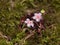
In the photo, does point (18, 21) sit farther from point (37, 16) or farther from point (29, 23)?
point (37, 16)

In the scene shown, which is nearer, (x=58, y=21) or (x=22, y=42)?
(x=22, y=42)

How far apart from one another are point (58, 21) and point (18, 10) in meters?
0.58

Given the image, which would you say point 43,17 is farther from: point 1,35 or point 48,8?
point 1,35

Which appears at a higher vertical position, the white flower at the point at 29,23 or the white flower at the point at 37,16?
the white flower at the point at 37,16

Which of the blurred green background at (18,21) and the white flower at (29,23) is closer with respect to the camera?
the blurred green background at (18,21)

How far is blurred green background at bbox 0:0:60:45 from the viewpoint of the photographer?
3.07m

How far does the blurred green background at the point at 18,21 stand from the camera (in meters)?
3.07

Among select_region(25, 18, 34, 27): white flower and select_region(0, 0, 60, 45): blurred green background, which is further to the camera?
select_region(25, 18, 34, 27): white flower

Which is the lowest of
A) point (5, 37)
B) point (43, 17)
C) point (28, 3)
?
point (5, 37)

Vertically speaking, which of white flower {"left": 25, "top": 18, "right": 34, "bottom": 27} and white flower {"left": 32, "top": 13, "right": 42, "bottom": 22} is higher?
white flower {"left": 32, "top": 13, "right": 42, "bottom": 22}

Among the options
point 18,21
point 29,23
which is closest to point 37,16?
point 29,23

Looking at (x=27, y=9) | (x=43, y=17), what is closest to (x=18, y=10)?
(x=27, y=9)

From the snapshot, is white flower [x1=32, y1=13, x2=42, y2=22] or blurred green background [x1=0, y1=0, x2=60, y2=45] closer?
blurred green background [x1=0, y1=0, x2=60, y2=45]

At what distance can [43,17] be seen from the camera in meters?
3.26
